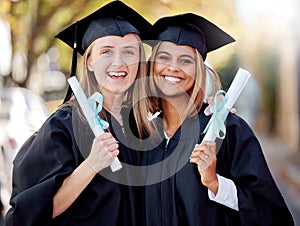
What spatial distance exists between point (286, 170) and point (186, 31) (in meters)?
10.7

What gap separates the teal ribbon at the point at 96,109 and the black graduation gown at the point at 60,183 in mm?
114

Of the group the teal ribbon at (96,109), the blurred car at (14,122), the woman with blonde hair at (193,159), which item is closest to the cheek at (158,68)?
the woman with blonde hair at (193,159)

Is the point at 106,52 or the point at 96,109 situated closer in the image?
the point at 96,109

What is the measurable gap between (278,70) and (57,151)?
863 inches

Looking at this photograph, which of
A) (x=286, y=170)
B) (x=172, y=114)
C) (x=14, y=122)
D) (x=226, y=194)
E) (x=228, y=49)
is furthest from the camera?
(x=286, y=170)

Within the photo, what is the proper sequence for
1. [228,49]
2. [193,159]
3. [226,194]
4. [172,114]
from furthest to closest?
[228,49] → [172,114] → [226,194] → [193,159]

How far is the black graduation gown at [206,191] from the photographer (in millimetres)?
3443

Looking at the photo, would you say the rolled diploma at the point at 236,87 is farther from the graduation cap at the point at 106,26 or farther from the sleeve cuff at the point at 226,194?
the graduation cap at the point at 106,26

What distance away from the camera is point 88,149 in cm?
346

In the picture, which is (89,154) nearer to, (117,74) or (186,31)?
(117,74)

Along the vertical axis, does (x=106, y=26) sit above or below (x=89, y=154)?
above

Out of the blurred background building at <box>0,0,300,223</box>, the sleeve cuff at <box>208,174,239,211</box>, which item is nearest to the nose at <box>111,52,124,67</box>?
the sleeve cuff at <box>208,174,239,211</box>

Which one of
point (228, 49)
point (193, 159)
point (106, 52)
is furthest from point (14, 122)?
point (193, 159)

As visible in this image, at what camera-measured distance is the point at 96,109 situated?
134 inches
